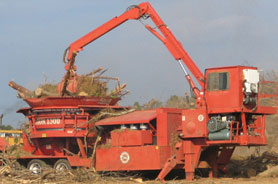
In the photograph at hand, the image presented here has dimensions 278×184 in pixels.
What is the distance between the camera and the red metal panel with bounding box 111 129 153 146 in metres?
21.8

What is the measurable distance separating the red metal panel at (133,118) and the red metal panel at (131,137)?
1.31 ft

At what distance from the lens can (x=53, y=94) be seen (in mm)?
25031

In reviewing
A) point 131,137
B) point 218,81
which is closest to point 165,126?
point 131,137

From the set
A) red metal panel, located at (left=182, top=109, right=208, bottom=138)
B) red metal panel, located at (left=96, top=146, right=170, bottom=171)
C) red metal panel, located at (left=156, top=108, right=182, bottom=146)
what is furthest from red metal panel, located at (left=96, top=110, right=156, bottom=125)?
red metal panel, located at (left=182, top=109, right=208, bottom=138)

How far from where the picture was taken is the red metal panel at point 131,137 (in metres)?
21.8

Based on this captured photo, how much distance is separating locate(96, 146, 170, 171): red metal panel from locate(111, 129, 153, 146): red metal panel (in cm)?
19

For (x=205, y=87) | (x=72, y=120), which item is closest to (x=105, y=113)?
(x=72, y=120)

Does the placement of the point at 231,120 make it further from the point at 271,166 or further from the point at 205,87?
the point at 271,166

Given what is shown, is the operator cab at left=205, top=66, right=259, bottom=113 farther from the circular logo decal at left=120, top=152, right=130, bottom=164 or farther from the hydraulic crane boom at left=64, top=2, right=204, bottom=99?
the circular logo decal at left=120, top=152, right=130, bottom=164

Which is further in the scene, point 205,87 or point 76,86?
point 76,86

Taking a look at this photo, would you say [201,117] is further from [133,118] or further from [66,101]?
[66,101]

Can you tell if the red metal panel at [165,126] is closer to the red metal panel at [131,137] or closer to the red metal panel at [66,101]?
the red metal panel at [131,137]

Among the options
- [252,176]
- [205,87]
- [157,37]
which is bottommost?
[252,176]

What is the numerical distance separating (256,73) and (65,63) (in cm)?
952
